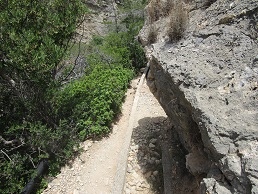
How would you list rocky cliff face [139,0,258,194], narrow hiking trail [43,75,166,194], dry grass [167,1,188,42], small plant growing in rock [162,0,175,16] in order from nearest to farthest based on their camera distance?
rocky cliff face [139,0,258,194]
dry grass [167,1,188,42]
narrow hiking trail [43,75,166,194]
small plant growing in rock [162,0,175,16]

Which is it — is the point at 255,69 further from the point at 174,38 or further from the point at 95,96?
the point at 95,96

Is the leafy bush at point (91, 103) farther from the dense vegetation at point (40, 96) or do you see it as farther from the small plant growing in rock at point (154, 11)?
the small plant growing in rock at point (154, 11)

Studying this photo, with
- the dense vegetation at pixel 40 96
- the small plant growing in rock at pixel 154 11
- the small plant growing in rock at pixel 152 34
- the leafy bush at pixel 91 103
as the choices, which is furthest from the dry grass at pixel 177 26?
the small plant growing in rock at pixel 154 11

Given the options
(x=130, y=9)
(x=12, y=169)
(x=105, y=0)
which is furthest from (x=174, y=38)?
(x=105, y=0)

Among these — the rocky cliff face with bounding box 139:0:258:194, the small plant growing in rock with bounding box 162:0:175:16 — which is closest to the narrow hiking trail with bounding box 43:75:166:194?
the rocky cliff face with bounding box 139:0:258:194

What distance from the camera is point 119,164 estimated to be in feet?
20.4

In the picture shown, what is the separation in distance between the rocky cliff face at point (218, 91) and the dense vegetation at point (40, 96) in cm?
297

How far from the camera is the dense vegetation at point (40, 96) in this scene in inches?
205

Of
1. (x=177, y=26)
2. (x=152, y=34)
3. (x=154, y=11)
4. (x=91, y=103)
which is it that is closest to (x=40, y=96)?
(x=91, y=103)

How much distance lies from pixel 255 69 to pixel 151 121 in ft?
16.4

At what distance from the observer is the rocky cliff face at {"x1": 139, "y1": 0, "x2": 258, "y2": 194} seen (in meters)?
2.42

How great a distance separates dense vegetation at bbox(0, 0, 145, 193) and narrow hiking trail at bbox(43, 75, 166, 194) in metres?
0.44

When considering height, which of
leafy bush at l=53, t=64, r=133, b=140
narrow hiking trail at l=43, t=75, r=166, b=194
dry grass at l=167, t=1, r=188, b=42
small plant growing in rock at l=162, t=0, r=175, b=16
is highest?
small plant growing in rock at l=162, t=0, r=175, b=16

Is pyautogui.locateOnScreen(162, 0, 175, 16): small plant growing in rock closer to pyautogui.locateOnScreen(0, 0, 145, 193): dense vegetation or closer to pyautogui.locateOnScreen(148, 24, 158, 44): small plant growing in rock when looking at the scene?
pyautogui.locateOnScreen(148, 24, 158, 44): small plant growing in rock
